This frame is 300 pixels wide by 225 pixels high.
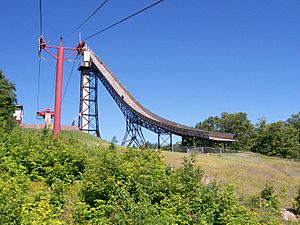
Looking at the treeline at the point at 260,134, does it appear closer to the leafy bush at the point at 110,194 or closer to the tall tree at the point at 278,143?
the tall tree at the point at 278,143

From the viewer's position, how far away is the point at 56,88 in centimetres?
1557

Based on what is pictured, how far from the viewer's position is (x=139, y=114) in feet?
145

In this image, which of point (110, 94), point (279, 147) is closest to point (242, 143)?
point (279, 147)

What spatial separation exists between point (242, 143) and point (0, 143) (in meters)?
71.9

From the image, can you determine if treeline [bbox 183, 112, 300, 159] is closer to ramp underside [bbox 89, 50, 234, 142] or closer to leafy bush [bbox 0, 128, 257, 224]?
ramp underside [bbox 89, 50, 234, 142]

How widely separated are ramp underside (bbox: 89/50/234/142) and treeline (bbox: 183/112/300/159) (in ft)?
18.2

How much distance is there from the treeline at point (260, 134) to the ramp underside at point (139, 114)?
5535 mm

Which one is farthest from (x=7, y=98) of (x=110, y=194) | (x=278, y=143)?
(x=278, y=143)

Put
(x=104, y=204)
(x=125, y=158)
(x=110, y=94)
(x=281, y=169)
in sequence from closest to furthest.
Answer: (x=104, y=204), (x=125, y=158), (x=281, y=169), (x=110, y=94)

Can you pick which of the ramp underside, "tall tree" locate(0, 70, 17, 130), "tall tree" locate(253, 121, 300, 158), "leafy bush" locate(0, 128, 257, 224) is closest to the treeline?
"tall tree" locate(253, 121, 300, 158)

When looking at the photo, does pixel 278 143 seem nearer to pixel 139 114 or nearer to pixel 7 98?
pixel 139 114

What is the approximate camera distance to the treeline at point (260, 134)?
216 feet

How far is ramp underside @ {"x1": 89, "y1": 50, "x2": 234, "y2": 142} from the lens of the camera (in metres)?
41.5

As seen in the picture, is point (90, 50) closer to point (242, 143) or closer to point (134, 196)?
point (242, 143)
